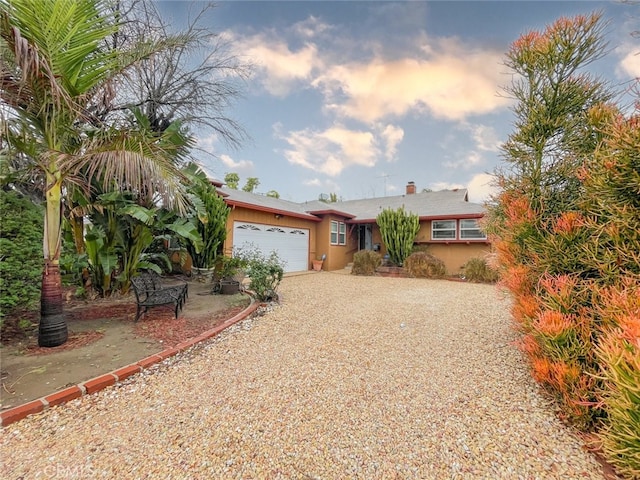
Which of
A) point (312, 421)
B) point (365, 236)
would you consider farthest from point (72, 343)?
point (365, 236)

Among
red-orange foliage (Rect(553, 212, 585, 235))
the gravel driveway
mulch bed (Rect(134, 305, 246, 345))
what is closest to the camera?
the gravel driveway

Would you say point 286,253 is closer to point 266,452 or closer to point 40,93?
point 40,93

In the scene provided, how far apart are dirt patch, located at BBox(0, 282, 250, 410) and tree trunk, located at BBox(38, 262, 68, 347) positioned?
0.14 meters

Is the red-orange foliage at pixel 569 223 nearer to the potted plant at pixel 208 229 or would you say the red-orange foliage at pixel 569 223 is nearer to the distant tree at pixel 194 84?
the potted plant at pixel 208 229

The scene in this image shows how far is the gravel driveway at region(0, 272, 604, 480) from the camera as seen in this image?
81.1 inches

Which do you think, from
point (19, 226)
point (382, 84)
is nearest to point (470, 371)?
point (19, 226)

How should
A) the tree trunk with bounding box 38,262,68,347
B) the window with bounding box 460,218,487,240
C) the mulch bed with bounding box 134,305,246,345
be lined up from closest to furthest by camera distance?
the tree trunk with bounding box 38,262,68,347 → the mulch bed with bounding box 134,305,246,345 → the window with bounding box 460,218,487,240

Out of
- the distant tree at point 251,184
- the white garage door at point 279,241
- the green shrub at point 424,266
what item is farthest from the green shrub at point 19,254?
the distant tree at point 251,184

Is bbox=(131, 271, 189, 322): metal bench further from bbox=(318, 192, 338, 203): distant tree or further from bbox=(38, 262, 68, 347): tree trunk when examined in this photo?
bbox=(318, 192, 338, 203): distant tree

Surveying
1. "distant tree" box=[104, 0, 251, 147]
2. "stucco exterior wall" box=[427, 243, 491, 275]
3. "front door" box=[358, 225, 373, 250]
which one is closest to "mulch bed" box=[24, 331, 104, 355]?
"distant tree" box=[104, 0, 251, 147]

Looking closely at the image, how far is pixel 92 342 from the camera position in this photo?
13.8ft

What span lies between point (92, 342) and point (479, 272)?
13.2 m

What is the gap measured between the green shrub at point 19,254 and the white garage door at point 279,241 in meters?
6.99

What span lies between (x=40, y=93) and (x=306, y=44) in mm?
7577
